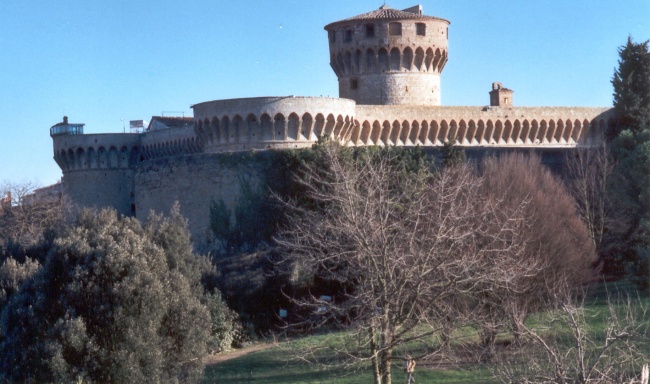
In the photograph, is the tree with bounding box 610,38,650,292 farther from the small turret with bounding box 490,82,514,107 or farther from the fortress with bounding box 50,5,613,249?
the small turret with bounding box 490,82,514,107

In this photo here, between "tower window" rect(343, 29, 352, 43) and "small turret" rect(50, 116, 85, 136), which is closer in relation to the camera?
"tower window" rect(343, 29, 352, 43)

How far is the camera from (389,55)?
4197cm

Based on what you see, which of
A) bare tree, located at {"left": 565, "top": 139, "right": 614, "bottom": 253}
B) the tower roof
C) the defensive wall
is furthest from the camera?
the tower roof

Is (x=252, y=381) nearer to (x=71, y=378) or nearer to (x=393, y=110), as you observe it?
(x=71, y=378)

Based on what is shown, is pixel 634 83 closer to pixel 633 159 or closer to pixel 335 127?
pixel 633 159

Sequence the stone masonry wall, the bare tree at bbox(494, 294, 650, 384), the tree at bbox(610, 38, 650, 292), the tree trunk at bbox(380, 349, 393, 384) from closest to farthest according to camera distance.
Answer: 1. the bare tree at bbox(494, 294, 650, 384)
2. the tree trunk at bbox(380, 349, 393, 384)
3. the tree at bbox(610, 38, 650, 292)
4. the stone masonry wall

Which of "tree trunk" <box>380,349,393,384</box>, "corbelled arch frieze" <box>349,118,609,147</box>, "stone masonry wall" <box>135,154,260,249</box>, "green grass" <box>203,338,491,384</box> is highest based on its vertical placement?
"corbelled arch frieze" <box>349,118,609,147</box>

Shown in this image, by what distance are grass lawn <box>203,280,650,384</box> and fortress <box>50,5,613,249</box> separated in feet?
32.0

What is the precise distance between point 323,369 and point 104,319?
6403 mm

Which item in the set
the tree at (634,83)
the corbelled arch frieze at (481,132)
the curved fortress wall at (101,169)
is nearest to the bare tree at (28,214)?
the curved fortress wall at (101,169)

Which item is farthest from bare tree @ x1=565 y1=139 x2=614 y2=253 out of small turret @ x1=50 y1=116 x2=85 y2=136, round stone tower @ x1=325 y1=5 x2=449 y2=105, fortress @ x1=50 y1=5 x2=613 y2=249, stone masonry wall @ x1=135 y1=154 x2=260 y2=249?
small turret @ x1=50 y1=116 x2=85 y2=136

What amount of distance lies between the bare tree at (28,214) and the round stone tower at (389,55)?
1459 centimetres

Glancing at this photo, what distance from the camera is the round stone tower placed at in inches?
1647

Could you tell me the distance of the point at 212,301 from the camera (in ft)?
89.7
